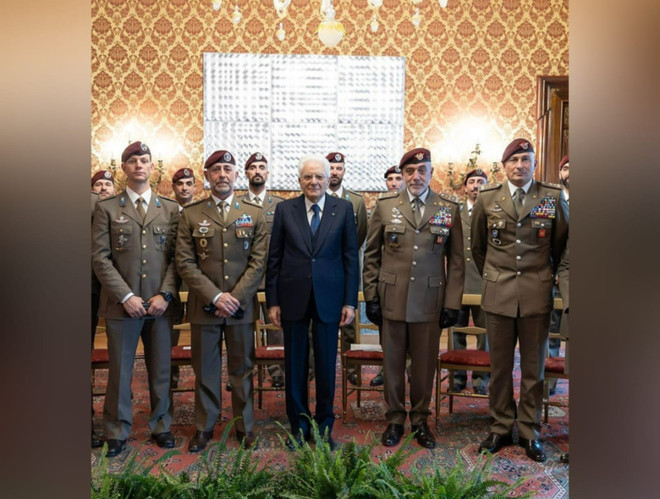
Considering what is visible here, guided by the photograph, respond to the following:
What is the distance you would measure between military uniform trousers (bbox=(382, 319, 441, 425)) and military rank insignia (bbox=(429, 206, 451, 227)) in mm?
556

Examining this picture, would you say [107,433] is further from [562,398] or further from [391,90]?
[391,90]

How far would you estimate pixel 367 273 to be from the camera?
368cm

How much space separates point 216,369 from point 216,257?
0.62 meters

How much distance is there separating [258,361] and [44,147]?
3635mm

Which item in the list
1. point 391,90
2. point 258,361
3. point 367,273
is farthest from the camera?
point 391,90

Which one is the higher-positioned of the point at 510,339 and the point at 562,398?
the point at 510,339

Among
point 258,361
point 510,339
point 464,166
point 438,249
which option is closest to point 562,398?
point 510,339

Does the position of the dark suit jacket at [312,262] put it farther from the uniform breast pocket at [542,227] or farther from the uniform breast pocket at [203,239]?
the uniform breast pocket at [542,227]

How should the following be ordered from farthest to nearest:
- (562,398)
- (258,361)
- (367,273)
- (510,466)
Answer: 1. (562,398)
2. (258,361)
3. (367,273)
4. (510,466)

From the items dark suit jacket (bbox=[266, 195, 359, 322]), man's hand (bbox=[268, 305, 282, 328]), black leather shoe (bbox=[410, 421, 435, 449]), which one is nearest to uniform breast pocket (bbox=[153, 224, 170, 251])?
dark suit jacket (bbox=[266, 195, 359, 322])

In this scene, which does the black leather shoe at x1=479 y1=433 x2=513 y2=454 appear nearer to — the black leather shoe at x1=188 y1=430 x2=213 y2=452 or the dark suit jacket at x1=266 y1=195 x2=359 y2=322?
the dark suit jacket at x1=266 y1=195 x2=359 y2=322

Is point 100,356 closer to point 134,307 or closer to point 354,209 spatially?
point 134,307

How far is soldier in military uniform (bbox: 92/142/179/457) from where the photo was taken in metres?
3.35

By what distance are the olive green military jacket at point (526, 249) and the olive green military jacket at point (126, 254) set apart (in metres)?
1.76
